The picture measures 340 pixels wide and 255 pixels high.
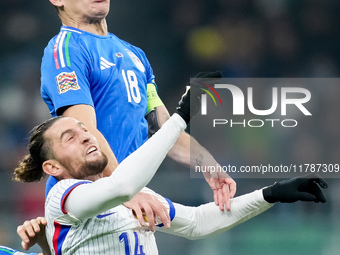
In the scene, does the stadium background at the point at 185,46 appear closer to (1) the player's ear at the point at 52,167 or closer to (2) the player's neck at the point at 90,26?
(2) the player's neck at the point at 90,26

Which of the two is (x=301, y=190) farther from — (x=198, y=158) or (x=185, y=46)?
(x=185, y=46)

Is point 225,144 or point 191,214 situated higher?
point 225,144

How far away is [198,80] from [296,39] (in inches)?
273

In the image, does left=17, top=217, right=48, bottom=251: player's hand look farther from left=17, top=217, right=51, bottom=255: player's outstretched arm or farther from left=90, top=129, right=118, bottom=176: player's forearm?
left=90, top=129, right=118, bottom=176: player's forearm

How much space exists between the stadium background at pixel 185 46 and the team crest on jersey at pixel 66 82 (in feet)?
14.2

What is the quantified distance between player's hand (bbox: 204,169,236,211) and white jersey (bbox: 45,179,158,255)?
611mm

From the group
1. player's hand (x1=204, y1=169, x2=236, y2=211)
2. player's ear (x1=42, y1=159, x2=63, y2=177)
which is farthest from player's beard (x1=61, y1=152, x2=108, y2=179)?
player's hand (x1=204, y1=169, x2=236, y2=211)

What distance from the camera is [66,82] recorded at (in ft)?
9.96

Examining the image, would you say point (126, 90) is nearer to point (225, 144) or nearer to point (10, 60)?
point (225, 144)

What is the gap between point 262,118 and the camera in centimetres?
868

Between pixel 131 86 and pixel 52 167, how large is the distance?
2.24ft

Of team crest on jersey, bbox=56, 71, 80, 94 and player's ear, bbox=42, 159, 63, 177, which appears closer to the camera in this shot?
Result: player's ear, bbox=42, 159, 63, 177

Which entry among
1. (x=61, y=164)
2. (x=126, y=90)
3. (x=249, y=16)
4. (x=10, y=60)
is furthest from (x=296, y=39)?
(x=61, y=164)

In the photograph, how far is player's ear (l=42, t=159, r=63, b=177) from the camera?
2.79 m
